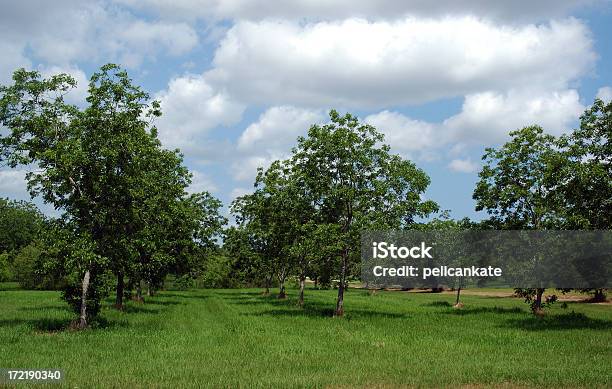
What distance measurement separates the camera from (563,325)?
35.0m

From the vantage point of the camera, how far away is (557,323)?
36.2 m

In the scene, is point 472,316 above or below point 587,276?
below

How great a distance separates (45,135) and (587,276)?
3159 cm

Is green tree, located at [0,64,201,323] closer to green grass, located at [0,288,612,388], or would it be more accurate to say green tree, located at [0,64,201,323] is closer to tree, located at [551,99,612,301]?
green grass, located at [0,288,612,388]

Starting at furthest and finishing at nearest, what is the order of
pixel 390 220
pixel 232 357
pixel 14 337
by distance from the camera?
pixel 390 220 → pixel 14 337 → pixel 232 357

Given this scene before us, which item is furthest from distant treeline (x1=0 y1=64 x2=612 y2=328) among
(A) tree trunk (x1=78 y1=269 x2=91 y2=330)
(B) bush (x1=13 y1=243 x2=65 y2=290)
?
(B) bush (x1=13 y1=243 x2=65 y2=290)

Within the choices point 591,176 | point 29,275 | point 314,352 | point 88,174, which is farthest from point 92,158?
point 29,275

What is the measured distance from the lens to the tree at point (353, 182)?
40.8 metres

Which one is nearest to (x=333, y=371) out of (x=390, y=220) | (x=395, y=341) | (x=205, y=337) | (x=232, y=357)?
(x=232, y=357)

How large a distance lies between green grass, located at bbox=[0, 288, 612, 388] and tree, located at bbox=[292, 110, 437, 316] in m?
7.00

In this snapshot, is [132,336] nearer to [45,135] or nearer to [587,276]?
[45,135]

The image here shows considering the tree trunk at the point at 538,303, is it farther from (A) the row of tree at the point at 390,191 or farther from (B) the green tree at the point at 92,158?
(B) the green tree at the point at 92,158

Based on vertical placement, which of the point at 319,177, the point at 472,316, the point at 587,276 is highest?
the point at 319,177

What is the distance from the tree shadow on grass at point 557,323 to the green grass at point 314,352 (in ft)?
0.19
